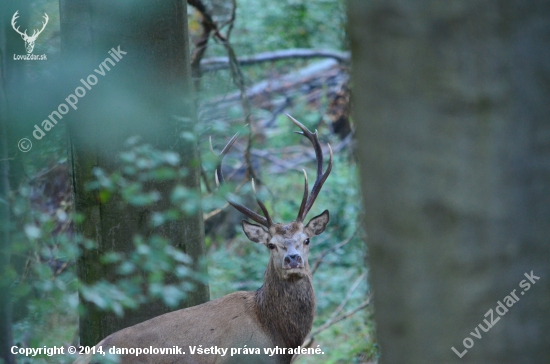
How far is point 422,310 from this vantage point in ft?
3.83

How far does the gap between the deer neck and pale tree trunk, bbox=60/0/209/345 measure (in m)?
0.70

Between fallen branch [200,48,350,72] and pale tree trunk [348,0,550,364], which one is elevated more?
fallen branch [200,48,350,72]

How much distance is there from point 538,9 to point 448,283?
0.54 m

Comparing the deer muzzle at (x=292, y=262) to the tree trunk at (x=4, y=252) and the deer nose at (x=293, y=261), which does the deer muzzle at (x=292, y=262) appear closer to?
the deer nose at (x=293, y=261)

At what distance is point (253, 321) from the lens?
4949mm

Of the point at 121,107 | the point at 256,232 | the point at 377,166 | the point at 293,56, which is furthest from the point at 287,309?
the point at 293,56

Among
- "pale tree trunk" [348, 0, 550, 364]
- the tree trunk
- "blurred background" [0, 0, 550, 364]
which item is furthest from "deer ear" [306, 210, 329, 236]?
"pale tree trunk" [348, 0, 550, 364]

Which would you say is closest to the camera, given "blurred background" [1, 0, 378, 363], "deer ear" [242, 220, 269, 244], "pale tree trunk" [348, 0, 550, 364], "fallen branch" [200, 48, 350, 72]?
"pale tree trunk" [348, 0, 550, 364]

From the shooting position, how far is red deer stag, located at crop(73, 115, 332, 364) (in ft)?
15.4

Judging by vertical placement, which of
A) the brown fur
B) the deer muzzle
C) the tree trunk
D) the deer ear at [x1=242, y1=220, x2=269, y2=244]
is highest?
the tree trunk

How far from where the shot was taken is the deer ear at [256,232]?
5262mm

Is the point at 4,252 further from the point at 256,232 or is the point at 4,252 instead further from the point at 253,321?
the point at 256,232

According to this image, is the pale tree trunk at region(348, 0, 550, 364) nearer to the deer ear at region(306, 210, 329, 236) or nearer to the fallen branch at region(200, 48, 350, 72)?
the deer ear at region(306, 210, 329, 236)

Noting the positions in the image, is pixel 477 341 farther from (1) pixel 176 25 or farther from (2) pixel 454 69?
(1) pixel 176 25
